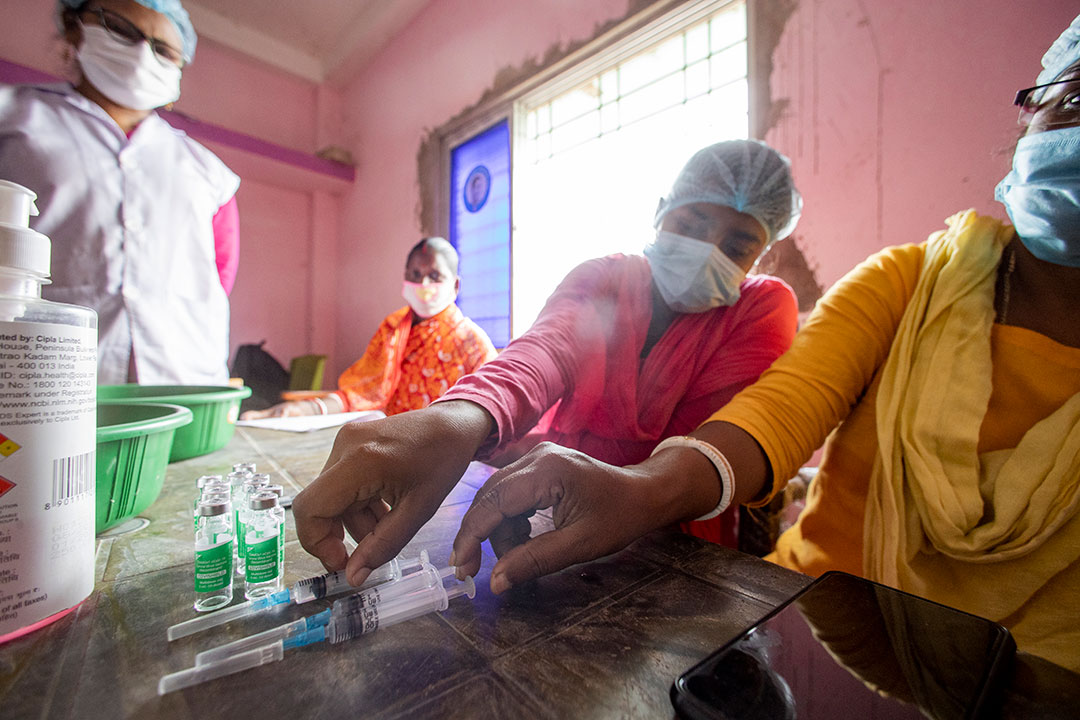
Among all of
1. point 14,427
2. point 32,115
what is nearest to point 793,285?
point 14,427

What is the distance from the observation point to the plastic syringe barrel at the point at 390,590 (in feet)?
1.14

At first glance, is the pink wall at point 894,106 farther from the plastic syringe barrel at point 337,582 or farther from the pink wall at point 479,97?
the plastic syringe barrel at point 337,582

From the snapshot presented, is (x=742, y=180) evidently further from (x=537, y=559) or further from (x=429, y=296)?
(x=429, y=296)

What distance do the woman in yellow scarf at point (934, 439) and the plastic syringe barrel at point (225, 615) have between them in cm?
15

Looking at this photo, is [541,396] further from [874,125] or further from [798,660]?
[874,125]

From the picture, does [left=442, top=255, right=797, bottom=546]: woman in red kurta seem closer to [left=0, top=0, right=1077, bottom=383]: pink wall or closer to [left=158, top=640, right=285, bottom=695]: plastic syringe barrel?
[left=0, top=0, right=1077, bottom=383]: pink wall

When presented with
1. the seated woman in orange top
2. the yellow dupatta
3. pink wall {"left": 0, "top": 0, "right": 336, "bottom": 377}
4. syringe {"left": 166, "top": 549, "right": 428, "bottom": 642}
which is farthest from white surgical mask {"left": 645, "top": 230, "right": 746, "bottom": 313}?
pink wall {"left": 0, "top": 0, "right": 336, "bottom": 377}

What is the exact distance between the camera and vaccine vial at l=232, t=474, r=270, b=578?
0.43m

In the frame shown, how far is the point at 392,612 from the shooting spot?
346mm

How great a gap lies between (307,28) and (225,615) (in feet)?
14.5

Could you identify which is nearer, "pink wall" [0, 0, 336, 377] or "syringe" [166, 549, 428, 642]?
"syringe" [166, 549, 428, 642]

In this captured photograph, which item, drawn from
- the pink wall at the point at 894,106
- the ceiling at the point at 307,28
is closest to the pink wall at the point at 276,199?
A: the ceiling at the point at 307,28

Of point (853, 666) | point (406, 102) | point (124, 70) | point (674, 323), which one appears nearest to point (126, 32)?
point (124, 70)

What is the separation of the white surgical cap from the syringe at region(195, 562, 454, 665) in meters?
0.89
